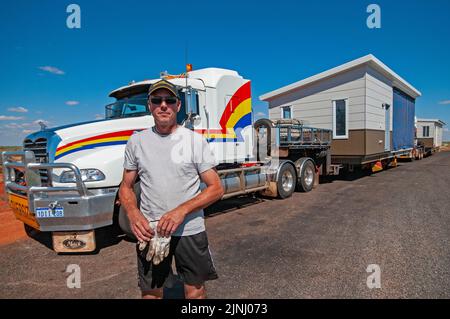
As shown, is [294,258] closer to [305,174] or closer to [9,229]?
[9,229]

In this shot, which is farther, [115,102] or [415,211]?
[415,211]

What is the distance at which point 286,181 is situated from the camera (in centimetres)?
840

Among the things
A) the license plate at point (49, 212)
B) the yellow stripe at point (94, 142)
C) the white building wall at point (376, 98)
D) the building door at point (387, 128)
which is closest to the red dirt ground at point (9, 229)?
the license plate at point (49, 212)

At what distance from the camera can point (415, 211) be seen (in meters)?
6.28

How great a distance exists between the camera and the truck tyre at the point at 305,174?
28.7 ft

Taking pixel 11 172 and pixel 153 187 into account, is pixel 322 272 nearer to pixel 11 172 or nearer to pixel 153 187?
pixel 153 187

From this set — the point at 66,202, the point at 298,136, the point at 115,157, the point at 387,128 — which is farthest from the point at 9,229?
the point at 387,128

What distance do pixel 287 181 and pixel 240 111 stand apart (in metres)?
2.85

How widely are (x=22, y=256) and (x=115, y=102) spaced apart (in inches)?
119

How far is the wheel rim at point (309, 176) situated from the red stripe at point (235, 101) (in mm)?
3600

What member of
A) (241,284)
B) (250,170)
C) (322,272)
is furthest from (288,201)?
(241,284)

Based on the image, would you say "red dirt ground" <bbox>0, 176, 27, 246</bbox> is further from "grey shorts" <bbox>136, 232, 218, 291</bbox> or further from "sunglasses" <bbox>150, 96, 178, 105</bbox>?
"sunglasses" <bbox>150, 96, 178, 105</bbox>
